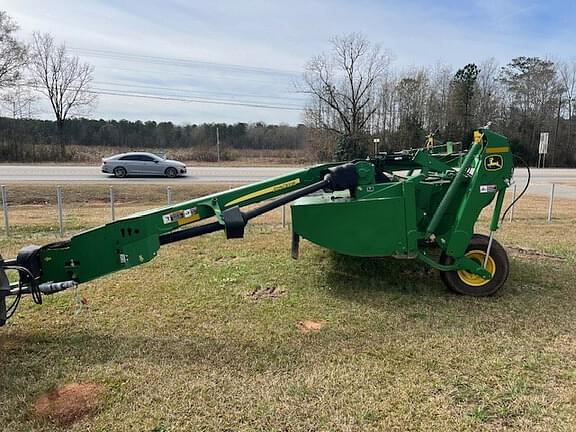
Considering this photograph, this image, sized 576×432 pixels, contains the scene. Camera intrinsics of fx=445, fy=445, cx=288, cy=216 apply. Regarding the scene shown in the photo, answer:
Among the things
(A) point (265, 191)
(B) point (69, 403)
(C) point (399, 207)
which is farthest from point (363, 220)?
(B) point (69, 403)

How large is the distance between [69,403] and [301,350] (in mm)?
1743

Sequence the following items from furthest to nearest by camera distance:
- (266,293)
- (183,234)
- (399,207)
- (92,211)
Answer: (92,211) → (266,293) → (399,207) → (183,234)

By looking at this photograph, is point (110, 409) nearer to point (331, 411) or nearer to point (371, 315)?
point (331, 411)

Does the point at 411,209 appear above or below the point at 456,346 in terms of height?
above

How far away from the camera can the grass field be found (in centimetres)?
286

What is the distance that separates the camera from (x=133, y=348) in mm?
3754

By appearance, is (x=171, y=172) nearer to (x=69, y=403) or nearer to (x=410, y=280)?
(x=410, y=280)

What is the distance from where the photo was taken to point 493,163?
182 inches

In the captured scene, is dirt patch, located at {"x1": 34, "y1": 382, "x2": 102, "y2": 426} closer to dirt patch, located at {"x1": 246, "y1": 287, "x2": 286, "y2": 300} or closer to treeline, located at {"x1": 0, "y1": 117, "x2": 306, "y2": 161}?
dirt patch, located at {"x1": 246, "y1": 287, "x2": 286, "y2": 300}

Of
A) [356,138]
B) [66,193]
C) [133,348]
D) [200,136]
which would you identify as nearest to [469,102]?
[356,138]

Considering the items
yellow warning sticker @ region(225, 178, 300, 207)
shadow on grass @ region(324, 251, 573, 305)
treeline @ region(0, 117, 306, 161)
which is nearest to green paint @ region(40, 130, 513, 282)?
yellow warning sticker @ region(225, 178, 300, 207)

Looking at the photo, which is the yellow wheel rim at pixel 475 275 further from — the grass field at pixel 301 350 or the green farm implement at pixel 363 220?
the grass field at pixel 301 350

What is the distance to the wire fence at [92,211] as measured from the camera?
9102 mm

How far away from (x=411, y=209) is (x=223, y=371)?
2.48 metres
